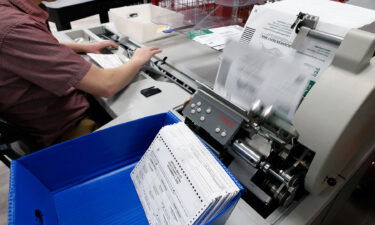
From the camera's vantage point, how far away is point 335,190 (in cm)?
71

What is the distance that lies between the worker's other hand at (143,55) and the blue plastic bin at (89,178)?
520 mm

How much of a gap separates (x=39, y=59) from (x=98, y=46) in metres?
0.65

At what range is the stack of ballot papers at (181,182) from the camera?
55 cm

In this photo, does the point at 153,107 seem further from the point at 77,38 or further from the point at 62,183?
the point at 77,38

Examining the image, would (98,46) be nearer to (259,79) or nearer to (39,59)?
(39,59)

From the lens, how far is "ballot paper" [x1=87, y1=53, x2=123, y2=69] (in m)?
1.30

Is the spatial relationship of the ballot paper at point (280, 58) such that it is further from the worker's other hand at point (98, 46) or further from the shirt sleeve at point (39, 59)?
the worker's other hand at point (98, 46)

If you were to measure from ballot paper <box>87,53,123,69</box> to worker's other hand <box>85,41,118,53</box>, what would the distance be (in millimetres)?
106

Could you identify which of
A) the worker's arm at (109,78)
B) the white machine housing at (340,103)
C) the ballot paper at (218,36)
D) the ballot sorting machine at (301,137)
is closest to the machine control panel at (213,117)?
the ballot sorting machine at (301,137)

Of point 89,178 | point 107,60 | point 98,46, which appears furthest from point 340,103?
point 98,46

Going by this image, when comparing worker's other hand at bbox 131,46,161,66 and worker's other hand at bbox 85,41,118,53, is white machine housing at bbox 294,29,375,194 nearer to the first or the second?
worker's other hand at bbox 131,46,161,66

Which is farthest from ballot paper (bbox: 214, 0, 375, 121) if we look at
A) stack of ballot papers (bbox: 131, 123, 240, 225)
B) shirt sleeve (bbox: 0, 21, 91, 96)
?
shirt sleeve (bbox: 0, 21, 91, 96)

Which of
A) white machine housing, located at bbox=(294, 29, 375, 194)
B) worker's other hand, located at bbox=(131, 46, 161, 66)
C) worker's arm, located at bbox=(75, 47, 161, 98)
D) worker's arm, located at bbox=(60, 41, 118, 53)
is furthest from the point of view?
worker's arm, located at bbox=(60, 41, 118, 53)

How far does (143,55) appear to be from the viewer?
1302mm
